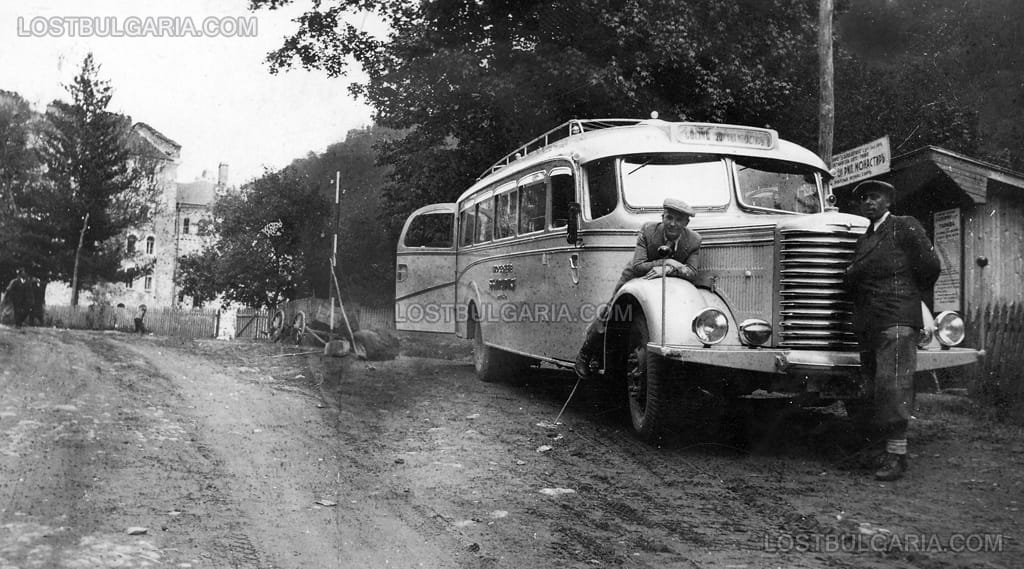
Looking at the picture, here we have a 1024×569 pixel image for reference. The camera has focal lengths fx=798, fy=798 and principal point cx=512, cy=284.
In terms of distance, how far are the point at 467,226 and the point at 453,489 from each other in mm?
6944

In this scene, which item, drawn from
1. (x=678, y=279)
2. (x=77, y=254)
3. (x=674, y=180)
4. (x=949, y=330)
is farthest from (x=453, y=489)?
(x=77, y=254)

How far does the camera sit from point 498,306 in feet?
32.3

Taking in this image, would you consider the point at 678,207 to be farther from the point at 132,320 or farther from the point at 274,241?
the point at 132,320

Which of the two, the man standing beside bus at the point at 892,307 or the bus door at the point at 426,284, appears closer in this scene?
the man standing beside bus at the point at 892,307

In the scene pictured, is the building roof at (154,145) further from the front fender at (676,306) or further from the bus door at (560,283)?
the front fender at (676,306)

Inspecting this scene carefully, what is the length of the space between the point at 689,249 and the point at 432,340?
15825mm

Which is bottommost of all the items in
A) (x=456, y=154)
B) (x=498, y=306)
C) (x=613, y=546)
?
(x=613, y=546)

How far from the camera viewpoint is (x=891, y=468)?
5.50 metres

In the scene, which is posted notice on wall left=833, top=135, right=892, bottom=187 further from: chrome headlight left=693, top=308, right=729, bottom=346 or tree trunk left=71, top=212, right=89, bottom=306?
tree trunk left=71, top=212, right=89, bottom=306

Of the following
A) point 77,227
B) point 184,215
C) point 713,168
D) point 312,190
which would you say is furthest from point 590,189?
point 184,215

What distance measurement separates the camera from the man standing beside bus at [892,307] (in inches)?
216

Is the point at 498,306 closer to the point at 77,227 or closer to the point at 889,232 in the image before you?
the point at 889,232

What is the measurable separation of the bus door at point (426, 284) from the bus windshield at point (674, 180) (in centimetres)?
533

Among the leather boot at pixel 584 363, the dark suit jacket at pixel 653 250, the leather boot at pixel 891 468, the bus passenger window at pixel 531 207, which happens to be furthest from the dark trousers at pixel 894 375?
the bus passenger window at pixel 531 207
